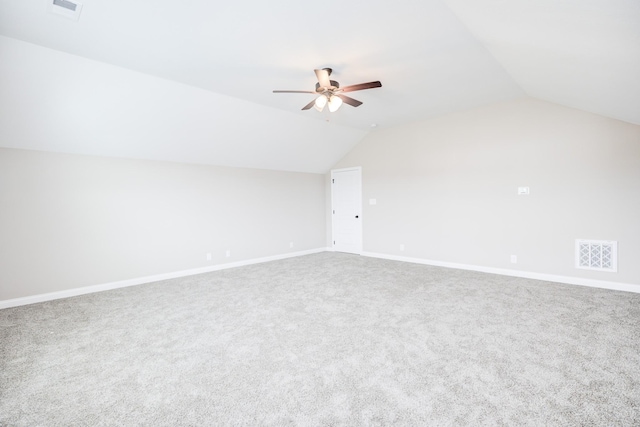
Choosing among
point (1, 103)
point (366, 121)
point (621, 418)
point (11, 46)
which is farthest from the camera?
point (366, 121)

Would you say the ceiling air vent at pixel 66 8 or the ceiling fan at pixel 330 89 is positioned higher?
the ceiling air vent at pixel 66 8

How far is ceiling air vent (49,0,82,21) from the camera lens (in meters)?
2.18

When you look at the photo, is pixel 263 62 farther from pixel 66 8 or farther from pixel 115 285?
pixel 115 285

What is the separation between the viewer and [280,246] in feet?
21.3

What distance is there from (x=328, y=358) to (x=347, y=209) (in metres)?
4.87

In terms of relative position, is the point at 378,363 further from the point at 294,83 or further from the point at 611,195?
the point at 611,195

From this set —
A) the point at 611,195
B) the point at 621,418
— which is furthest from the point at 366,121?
the point at 621,418

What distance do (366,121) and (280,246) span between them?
→ 10.5ft

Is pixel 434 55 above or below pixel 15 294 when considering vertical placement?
above

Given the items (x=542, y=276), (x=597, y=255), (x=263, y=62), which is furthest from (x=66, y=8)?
(x=597, y=255)

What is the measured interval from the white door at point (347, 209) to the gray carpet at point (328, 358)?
114 inches

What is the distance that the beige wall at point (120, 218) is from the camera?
3.68m

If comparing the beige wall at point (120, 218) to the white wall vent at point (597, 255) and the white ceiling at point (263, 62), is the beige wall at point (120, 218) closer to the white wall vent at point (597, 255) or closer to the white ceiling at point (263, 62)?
the white ceiling at point (263, 62)

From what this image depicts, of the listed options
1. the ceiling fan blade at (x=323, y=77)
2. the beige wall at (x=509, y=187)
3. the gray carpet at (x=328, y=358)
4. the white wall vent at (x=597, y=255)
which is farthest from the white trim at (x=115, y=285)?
the white wall vent at (x=597, y=255)
